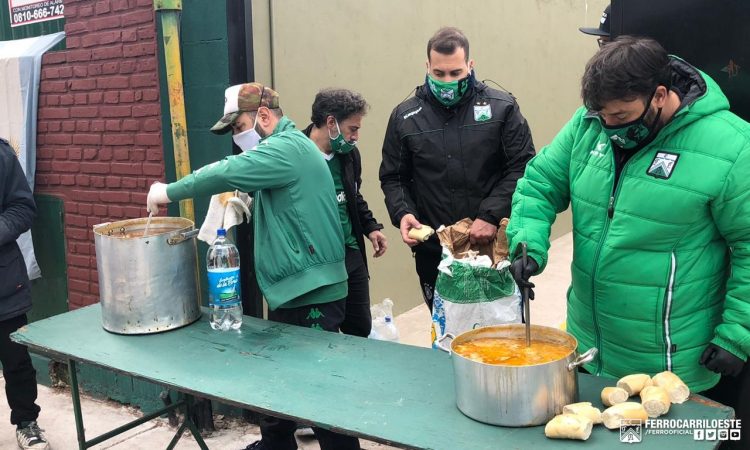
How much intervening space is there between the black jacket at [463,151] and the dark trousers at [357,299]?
1.61ft

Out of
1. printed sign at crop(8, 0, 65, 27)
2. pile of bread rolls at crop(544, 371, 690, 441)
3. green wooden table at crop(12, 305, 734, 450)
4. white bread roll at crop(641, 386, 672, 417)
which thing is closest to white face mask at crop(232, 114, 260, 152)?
green wooden table at crop(12, 305, 734, 450)

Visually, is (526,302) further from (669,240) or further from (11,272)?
(11,272)

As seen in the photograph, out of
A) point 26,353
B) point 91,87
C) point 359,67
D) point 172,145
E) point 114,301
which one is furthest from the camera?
point 359,67

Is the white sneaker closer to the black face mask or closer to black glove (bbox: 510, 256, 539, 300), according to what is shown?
black glove (bbox: 510, 256, 539, 300)

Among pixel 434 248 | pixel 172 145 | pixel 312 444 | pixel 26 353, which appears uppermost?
pixel 172 145

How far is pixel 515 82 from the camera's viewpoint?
24.3ft

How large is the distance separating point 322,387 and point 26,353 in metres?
2.38

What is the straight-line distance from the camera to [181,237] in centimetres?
287

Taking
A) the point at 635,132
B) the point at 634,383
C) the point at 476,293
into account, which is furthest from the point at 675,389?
the point at 476,293

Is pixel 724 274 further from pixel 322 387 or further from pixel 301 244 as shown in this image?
pixel 301 244

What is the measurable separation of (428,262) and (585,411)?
1689mm

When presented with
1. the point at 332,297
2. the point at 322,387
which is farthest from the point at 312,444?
the point at 322,387

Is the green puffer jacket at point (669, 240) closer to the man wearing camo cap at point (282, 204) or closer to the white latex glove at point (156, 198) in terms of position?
the man wearing camo cap at point (282, 204)

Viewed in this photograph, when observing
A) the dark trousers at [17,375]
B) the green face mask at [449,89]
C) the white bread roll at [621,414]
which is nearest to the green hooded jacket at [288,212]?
the green face mask at [449,89]
